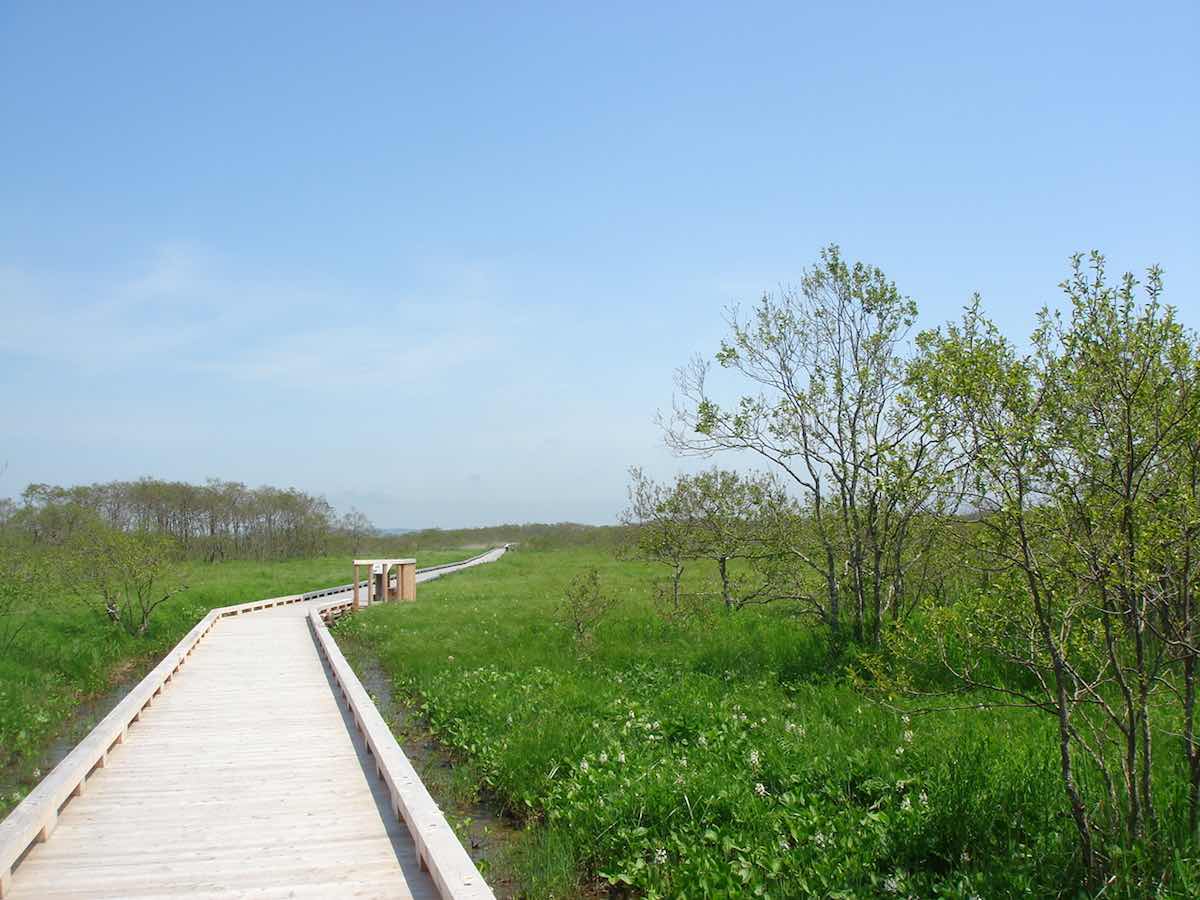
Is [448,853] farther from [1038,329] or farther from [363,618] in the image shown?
[363,618]

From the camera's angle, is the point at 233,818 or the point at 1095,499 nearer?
the point at 1095,499

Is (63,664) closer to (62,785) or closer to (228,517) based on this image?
(62,785)

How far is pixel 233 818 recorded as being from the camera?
661 centimetres

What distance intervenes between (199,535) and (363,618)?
39.9 metres

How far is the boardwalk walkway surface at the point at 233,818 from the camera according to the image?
5316 mm

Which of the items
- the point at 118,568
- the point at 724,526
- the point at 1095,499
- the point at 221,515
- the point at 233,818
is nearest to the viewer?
the point at 1095,499

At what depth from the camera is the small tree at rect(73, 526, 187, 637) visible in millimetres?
21000

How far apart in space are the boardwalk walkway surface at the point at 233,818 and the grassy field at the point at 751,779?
1.33 m

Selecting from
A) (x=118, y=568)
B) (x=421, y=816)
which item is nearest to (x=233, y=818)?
(x=421, y=816)

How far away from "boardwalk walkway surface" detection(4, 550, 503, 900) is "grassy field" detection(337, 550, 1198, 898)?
133 cm

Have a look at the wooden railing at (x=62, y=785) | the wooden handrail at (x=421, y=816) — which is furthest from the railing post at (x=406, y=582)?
the wooden handrail at (x=421, y=816)

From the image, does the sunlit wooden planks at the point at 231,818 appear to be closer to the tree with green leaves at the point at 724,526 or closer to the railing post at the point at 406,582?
the tree with green leaves at the point at 724,526

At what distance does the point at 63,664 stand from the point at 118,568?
4.93 m

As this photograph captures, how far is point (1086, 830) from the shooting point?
499 cm
